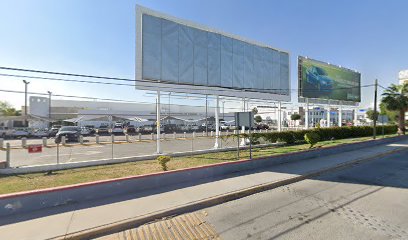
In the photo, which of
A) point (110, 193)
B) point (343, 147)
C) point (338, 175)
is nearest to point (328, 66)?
point (343, 147)

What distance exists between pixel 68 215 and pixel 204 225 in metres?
3.24

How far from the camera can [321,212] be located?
6.14 meters

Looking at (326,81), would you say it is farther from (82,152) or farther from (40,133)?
(40,133)

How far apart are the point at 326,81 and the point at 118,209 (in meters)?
30.9

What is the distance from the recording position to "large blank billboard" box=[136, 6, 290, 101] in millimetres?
15125

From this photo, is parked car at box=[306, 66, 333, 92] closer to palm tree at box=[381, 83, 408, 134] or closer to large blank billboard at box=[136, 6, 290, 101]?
large blank billboard at box=[136, 6, 290, 101]

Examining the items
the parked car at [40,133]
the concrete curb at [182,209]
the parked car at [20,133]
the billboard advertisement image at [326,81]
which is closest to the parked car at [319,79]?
the billboard advertisement image at [326,81]

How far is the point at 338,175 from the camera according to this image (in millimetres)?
10203

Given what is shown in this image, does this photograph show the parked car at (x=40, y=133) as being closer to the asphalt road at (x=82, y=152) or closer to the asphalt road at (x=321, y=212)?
the asphalt road at (x=82, y=152)

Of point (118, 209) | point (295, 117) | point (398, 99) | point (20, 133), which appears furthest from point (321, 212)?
point (295, 117)

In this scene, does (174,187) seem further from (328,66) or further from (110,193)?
(328,66)

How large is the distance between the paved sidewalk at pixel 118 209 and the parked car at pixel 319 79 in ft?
72.0

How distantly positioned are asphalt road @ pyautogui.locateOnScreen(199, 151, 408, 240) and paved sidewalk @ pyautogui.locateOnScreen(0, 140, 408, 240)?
783 mm

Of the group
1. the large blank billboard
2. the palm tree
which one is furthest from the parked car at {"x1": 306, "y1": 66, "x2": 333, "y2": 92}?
the palm tree
